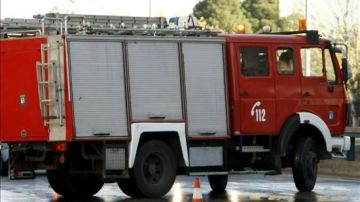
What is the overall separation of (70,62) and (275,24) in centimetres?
8272

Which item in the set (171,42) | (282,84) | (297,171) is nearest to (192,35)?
(171,42)

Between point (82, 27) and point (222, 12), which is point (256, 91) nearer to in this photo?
point (82, 27)

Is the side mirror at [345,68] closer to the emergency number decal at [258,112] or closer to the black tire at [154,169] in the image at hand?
the emergency number decal at [258,112]

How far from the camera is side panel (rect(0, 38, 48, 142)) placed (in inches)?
699

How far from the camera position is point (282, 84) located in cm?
1967

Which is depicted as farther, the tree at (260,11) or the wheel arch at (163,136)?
the tree at (260,11)

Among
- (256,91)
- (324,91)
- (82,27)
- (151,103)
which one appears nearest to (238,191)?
(256,91)

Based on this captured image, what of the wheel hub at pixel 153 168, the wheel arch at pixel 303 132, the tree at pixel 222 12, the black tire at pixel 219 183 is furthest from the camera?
the tree at pixel 222 12

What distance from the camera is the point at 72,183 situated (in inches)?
758

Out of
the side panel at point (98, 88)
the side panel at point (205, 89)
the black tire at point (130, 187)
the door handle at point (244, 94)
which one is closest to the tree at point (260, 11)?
the door handle at point (244, 94)

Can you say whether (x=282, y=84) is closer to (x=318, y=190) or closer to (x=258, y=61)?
(x=258, y=61)

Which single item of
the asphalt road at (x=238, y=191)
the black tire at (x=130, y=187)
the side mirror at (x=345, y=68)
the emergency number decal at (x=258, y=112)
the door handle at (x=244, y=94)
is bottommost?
the asphalt road at (x=238, y=191)

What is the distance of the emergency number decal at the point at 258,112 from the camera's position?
757 inches

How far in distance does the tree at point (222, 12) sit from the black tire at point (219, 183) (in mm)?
77008
